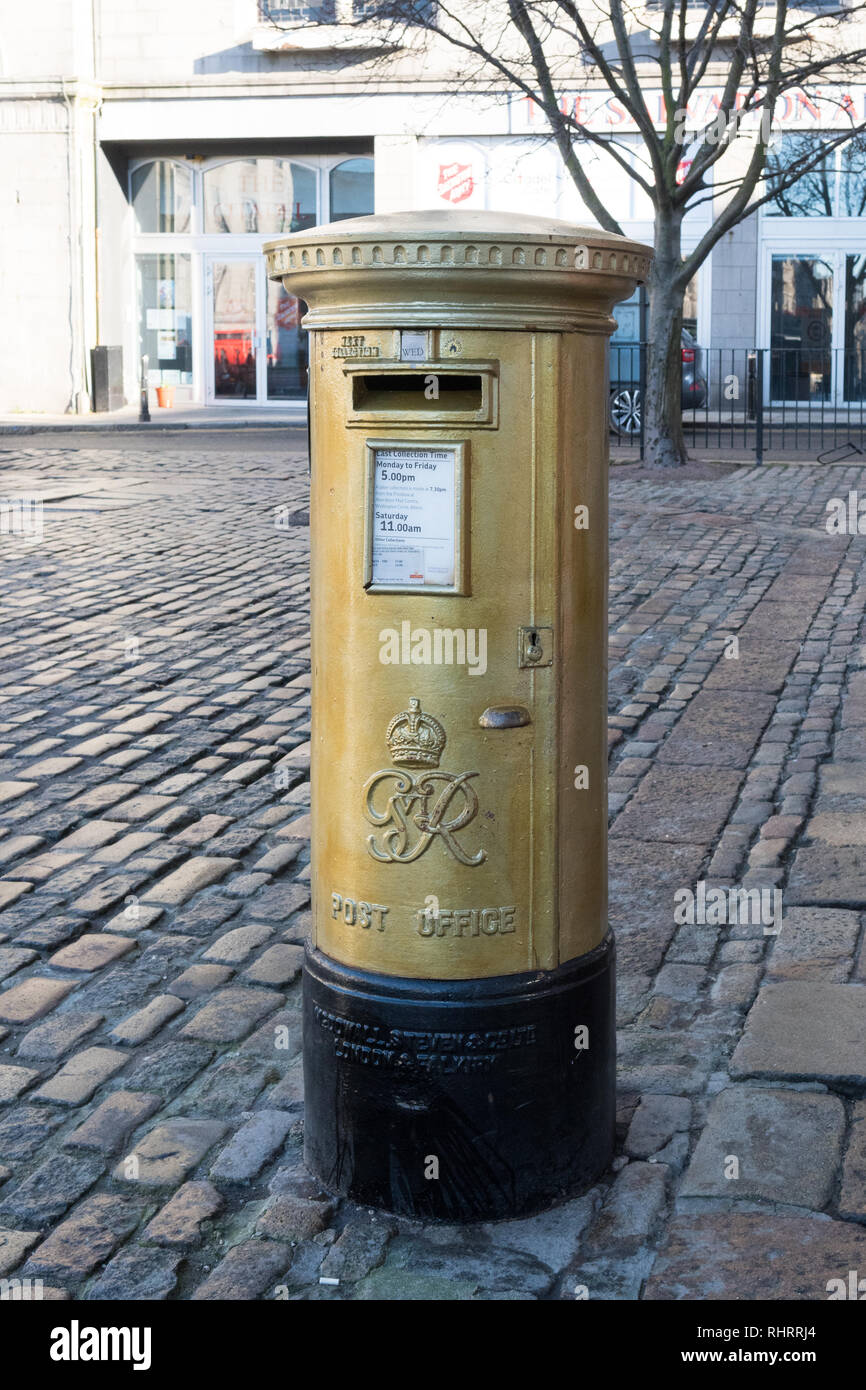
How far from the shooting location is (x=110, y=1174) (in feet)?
11.2

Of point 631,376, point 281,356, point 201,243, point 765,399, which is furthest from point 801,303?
point 201,243

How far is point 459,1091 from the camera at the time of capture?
3164mm

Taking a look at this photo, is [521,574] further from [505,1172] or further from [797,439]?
[797,439]

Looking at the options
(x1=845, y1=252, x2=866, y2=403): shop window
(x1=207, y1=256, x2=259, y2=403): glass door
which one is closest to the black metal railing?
(x1=845, y1=252, x2=866, y2=403): shop window

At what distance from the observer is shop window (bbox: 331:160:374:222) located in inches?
1137

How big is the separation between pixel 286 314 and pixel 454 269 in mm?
26678

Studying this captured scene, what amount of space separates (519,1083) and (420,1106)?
0.65 feet

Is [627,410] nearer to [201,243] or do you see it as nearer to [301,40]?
[301,40]

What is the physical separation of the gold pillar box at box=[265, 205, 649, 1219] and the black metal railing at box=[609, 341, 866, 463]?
17.0 meters

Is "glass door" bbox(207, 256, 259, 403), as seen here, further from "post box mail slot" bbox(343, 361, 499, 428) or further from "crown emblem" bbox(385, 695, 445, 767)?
"crown emblem" bbox(385, 695, 445, 767)

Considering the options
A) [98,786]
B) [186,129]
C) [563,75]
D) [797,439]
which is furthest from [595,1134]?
[186,129]

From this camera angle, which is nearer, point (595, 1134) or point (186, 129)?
point (595, 1134)

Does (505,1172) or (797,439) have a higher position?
(797,439)

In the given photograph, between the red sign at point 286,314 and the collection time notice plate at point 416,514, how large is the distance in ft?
86.3
